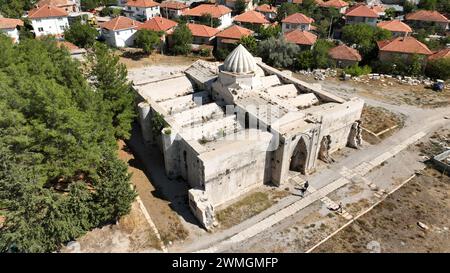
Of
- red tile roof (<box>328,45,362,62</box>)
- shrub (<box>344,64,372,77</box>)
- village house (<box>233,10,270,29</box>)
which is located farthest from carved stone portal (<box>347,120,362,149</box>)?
village house (<box>233,10,270,29</box>)

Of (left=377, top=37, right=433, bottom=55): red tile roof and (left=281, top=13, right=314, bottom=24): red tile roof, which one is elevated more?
(left=281, top=13, right=314, bottom=24): red tile roof

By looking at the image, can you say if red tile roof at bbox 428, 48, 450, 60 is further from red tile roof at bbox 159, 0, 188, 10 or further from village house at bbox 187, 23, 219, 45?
red tile roof at bbox 159, 0, 188, 10

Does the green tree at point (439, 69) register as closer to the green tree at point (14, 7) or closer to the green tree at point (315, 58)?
the green tree at point (315, 58)

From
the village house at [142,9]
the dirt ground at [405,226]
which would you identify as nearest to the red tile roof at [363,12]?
the village house at [142,9]

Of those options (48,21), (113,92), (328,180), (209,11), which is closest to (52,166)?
(113,92)

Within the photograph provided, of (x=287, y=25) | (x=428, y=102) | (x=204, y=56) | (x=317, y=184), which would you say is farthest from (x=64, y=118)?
(x=287, y=25)

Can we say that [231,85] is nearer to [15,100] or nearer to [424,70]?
[15,100]
